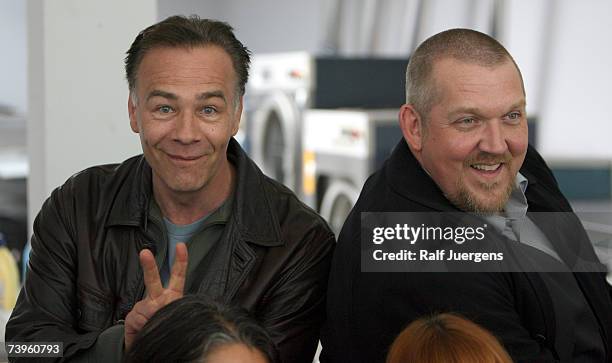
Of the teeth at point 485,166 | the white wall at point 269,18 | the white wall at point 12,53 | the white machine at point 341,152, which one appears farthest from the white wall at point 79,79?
the white wall at point 12,53

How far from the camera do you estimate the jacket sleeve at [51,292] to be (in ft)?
5.69

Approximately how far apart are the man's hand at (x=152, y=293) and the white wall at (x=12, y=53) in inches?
268

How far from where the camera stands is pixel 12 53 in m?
8.02

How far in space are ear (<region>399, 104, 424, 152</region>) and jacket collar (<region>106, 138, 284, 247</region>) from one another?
0.33m

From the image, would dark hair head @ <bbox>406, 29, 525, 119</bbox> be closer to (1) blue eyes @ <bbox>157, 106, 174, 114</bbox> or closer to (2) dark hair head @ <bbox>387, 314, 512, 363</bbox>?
(1) blue eyes @ <bbox>157, 106, 174, 114</bbox>

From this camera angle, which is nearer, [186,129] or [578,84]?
[186,129]

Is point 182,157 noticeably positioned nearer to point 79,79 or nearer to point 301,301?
point 301,301

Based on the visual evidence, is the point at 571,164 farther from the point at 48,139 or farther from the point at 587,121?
the point at 48,139

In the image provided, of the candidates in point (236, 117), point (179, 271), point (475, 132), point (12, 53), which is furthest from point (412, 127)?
point (12, 53)

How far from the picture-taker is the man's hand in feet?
4.65

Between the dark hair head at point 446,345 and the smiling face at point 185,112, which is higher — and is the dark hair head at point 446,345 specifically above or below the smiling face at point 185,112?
below

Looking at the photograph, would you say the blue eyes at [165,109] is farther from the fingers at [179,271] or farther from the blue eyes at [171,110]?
the fingers at [179,271]

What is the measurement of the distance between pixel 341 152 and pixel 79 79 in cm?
213

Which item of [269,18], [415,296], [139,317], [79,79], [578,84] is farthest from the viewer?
[269,18]
